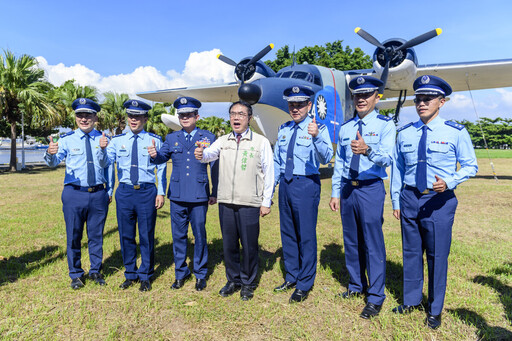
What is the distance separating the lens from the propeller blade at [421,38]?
9.40m

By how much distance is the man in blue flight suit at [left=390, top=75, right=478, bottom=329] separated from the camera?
8.64 ft

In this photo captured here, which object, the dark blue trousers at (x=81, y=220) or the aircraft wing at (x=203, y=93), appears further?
the aircraft wing at (x=203, y=93)

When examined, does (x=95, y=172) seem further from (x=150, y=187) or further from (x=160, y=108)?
(x=160, y=108)

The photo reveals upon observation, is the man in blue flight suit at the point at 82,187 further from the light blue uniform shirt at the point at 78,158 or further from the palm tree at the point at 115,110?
the palm tree at the point at 115,110

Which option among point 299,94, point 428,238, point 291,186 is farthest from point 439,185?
point 299,94

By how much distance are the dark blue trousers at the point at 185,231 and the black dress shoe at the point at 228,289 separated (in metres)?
0.33

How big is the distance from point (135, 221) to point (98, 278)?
80 cm

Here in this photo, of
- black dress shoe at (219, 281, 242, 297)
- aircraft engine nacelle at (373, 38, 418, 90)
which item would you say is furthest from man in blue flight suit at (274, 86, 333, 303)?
aircraft engine nacelle at (373, 38, 418, 90)

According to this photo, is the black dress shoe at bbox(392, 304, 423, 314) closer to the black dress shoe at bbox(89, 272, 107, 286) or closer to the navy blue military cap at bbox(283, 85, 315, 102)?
the navy blue military cap at bbox(283, 85, 315, 102)

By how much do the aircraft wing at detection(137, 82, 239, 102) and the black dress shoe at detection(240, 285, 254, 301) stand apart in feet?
47.1

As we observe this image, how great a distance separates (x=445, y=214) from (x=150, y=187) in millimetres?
3029

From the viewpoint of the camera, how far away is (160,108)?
101 feet

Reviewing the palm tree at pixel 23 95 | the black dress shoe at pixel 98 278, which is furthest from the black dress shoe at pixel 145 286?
the palm tree at pixel 23 95

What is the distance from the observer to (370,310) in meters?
2.89
